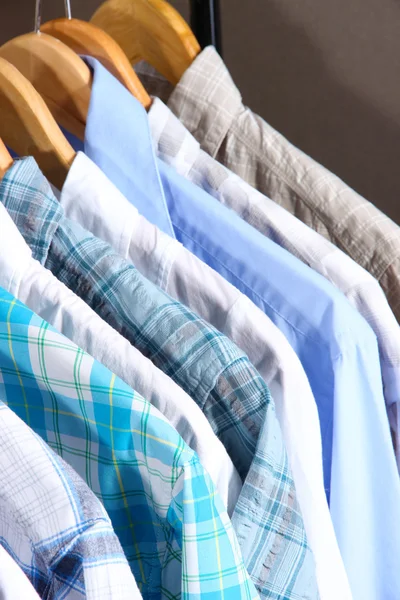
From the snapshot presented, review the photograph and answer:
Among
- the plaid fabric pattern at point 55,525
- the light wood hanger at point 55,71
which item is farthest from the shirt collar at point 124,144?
the plaid fabric pattern at point 55,525

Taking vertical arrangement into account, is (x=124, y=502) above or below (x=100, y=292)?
below

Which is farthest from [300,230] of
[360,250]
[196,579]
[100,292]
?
[196,579]

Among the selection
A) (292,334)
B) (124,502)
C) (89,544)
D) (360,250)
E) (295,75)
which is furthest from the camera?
(295,75)

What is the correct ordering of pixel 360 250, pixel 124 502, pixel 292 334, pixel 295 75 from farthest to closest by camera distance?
pixel 295 75 < pixel 360 250 < pixel 292 334 < pixel 124 502

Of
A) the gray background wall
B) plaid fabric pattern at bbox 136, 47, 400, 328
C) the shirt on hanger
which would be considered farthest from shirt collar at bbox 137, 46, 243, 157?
the shirt on hanger

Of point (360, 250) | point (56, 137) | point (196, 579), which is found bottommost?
point (196, 579)

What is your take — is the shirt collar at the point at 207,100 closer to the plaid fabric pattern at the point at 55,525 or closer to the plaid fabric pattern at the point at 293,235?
the plaid fabric pattern at the point at 293,235

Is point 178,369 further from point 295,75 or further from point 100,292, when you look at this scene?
point 295,75

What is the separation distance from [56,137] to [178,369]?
241 mm

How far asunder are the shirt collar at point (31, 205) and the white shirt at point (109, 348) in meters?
0.03

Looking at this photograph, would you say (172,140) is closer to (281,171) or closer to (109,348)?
(281,171)

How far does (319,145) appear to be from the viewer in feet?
3.17

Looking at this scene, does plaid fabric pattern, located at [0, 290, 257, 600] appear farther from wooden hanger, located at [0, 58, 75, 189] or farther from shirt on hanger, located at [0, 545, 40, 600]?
wooden hanger, located at [0, 58, 75, 189]

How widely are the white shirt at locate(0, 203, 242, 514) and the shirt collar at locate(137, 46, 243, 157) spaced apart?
306 mm
